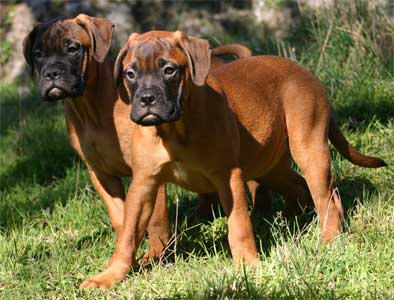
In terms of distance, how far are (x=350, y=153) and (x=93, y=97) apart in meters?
1.97

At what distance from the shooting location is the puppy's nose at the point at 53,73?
632cm

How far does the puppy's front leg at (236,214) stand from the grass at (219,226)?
131 millimetres

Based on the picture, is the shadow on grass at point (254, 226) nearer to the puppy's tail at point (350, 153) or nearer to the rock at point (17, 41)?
the puppy's tail at point (350, 153)

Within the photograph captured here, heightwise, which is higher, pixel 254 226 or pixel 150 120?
pixel 150 120

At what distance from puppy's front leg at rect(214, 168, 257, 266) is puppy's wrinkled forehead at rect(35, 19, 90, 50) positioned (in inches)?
62.1

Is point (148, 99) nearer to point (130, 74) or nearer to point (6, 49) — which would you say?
point (130, 74)

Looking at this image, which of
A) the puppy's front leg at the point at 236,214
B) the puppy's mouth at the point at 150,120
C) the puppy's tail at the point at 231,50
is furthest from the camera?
the puppy's tail at the point at 231,50

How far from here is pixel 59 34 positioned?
21.4 ft

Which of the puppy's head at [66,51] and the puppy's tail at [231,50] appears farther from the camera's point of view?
the puppy's tail at [231,50]

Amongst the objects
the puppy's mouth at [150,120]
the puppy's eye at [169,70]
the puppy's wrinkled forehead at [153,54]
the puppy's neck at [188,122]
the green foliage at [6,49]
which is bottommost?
the green foliage at [6,49]

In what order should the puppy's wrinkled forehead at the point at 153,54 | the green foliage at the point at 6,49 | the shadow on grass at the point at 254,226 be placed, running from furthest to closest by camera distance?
1. the green foliage at the point at 6,49
2. the shadow on grass at the point at 254,226
3. the puppy's wrinkled forehead at the point at 153,54

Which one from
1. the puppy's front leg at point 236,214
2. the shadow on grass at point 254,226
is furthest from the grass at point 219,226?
the puppy's front leg at point 236,214

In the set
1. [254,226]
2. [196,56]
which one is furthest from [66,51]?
[254,226]

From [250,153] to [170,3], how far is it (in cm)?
719
